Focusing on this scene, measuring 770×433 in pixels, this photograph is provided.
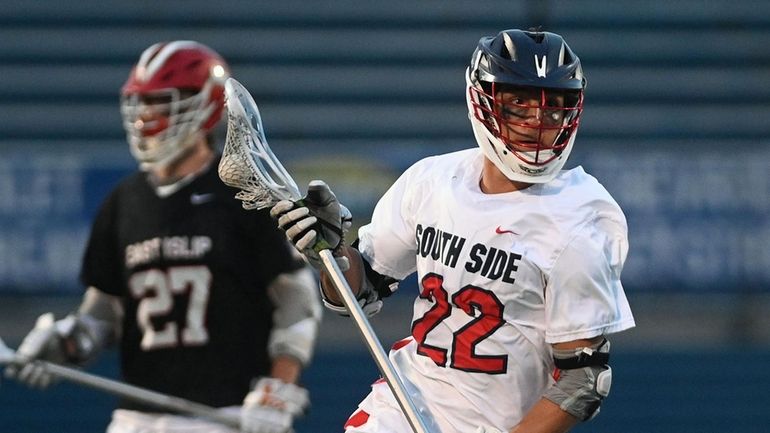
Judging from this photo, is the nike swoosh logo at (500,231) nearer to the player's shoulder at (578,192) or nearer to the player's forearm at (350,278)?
the player's shoulder at (578,192)

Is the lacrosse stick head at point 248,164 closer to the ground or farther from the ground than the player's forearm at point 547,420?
farther from the ground

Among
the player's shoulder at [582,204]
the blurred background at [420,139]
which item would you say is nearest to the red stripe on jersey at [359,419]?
the player's shoulder at [582,204]

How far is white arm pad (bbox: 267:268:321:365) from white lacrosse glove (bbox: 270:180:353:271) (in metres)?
1.01

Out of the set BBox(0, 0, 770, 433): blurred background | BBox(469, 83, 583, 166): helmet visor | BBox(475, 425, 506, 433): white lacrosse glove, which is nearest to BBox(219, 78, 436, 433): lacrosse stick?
BBox(475, 425, 506, 433): white lacrosse glove

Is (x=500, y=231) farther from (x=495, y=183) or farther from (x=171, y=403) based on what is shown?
(x=171, y=403)

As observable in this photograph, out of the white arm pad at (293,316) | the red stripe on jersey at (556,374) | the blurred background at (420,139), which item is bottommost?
the blurred background at (420,139)

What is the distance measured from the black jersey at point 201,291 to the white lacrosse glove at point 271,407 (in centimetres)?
16

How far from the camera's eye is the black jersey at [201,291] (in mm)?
4367

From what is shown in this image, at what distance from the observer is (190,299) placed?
4.36m

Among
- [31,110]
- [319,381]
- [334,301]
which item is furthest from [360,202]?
[334,301]

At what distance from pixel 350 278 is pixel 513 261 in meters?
0.43

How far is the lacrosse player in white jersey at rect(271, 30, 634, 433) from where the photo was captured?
3240mm

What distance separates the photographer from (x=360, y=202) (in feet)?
24.2

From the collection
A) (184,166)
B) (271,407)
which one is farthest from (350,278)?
(184,166)
